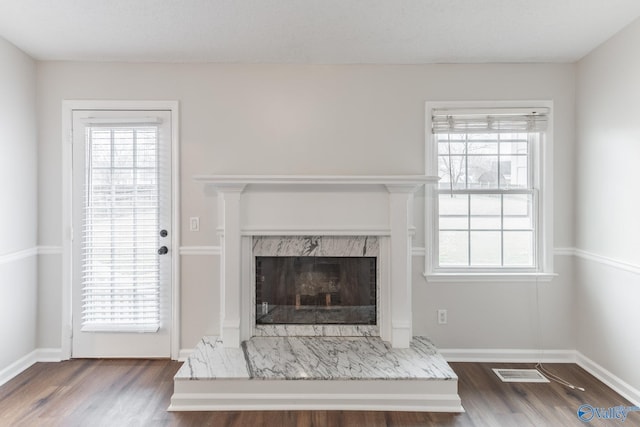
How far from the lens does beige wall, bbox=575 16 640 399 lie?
266 centimetres

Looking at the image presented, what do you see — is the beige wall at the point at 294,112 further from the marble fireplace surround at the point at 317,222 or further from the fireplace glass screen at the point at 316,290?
the fireplace glass screen at the point at 316,290

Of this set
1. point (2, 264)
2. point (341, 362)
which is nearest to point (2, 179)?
point (2, 264)

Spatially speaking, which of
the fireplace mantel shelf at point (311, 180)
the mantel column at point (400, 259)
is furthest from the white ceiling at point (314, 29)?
the mantel column at point (400, 259)

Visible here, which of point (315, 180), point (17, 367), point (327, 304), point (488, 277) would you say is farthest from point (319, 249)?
point (17, 367)

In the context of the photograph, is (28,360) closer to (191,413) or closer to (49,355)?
(49,355)

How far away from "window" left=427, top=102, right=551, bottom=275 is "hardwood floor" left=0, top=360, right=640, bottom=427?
87 cm

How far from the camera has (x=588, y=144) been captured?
10.2 feet

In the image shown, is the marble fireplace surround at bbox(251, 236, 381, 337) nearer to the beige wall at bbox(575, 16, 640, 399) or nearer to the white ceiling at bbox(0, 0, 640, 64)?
the white ceiling at bbox(0, 0, 640, 64)

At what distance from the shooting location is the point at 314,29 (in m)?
2.66

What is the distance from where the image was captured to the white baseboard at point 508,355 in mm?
3275

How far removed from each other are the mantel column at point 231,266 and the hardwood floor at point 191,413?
1.80ft

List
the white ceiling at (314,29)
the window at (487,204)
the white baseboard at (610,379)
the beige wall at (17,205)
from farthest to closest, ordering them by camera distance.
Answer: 1. the window at (487,204)
2. the beige wall at (17,205)
3. the white baseboard at (610,379)
4. the white ceiling at (314,29)

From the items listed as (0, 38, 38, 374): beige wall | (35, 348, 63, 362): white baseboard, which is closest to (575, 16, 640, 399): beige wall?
(35, 348, 63, 362): white baseboard

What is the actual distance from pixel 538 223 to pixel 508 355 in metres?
1.13
